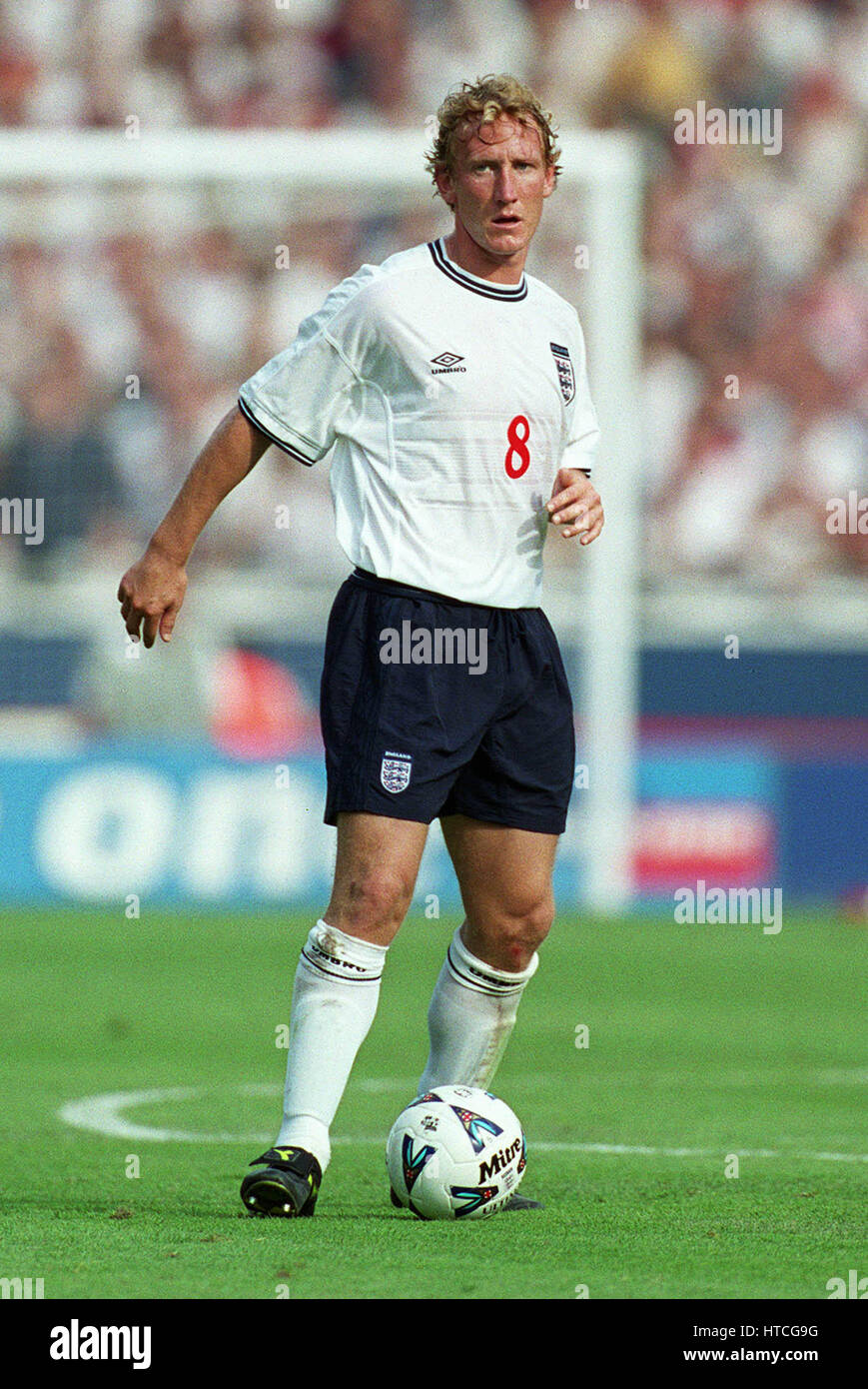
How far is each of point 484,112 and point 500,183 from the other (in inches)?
5.9

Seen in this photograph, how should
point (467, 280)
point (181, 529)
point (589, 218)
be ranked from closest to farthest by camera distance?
point (181, 529) → point (467, 280) → point (589, 218)

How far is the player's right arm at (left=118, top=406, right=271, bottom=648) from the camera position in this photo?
462 cm

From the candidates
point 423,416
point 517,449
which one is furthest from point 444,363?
point 517,449

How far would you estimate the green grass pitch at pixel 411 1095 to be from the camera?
3912mm

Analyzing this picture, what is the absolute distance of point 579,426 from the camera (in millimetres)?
4961

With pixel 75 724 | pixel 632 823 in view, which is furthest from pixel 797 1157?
pixel 75 724

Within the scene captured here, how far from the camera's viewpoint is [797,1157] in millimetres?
5523

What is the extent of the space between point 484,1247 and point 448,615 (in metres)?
1.28

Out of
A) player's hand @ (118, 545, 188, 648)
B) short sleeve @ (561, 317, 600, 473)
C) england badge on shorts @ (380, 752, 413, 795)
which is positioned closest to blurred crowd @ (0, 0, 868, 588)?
short sleeve @ (561, 317, 600, 473)

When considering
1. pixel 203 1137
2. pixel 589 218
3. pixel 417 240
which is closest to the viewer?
pixel 203 1137

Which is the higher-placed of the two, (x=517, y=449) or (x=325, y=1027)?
(x=517, y=449)

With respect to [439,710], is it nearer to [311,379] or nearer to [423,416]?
[423,416]

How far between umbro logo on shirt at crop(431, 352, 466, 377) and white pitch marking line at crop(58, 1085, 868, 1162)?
6.81 ft

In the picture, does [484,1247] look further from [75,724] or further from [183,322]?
[183,322]
